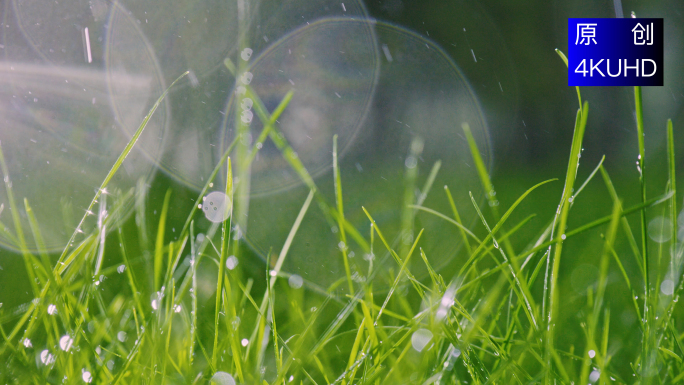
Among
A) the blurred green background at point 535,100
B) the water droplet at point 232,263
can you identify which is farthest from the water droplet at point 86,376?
the blurred green background at point 535,100

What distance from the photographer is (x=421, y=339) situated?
317 mm

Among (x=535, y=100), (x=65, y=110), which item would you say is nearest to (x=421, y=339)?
(x=65, y=110)

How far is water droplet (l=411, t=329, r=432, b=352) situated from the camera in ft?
1.03

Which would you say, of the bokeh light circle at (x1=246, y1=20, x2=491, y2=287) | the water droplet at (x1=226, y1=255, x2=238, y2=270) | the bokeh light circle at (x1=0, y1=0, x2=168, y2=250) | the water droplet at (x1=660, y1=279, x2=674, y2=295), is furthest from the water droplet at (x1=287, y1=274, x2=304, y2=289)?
the bokeh light circle at (x1=0, y1=0, x2=168, y2=250)

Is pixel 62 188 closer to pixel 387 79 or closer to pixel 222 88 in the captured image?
pixel 222 88

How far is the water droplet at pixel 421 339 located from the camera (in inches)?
12.4

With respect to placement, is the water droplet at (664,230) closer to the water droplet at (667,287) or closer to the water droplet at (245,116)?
the water droplet at (667,287)

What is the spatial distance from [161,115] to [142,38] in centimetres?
80

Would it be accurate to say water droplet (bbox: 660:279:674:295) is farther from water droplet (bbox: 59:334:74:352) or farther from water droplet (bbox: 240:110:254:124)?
water droplet (bbox: 59:334:74:352)

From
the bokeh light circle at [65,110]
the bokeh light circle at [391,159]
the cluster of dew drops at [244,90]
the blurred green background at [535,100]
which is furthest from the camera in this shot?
the blurred green background at [535,100]

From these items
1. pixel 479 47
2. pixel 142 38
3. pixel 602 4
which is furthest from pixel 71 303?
pixel 602 4

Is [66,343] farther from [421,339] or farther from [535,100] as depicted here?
[535,100]

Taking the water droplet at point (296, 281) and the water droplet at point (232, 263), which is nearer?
the water droplet at point (232, 263)

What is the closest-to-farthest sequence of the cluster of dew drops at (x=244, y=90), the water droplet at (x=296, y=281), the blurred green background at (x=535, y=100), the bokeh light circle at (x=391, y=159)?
the cluster of dew drops at (x=244, y=90), the water droplet at (x=296, y=281), the bokeh light circle at (x=391, y=159), the blurred green background at (x=535, y=100)
